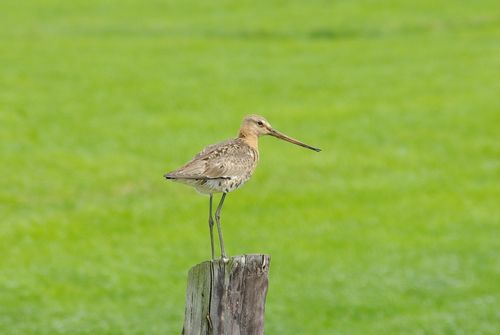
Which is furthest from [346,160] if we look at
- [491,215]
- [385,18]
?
[385,18]

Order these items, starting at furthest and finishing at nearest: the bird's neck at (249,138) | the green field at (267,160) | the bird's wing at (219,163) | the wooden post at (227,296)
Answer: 1. the green field at (267,160)
2. the bird's neck at (249,138)
3. the bird's wing at (219,163)
4. the wooden post at (227,296)

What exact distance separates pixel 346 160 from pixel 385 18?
16134mm

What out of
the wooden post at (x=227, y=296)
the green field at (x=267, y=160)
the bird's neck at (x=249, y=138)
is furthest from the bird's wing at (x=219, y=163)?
the green field at (x=267, y=160)

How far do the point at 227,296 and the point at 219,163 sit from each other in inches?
37.7

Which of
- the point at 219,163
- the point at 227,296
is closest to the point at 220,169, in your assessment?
the point at 219,163

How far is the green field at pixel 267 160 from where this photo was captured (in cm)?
1577

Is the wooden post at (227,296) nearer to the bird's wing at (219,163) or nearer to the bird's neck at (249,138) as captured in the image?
the bird's wing at (219,163)

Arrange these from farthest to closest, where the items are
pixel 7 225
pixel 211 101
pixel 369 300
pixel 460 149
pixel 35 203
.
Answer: pixel 211 101 < pixel 460 149 < pixel 35 203 < pixel 7 225 < pixel 369 300

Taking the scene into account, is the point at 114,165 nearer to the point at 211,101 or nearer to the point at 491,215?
the point at 211,101

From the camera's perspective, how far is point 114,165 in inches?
906

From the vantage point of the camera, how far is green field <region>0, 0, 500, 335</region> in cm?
1577

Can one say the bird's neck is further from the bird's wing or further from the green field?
the green field

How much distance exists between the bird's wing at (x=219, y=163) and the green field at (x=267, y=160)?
8.28 meters

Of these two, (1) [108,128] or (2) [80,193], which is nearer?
(2) [80,193]
